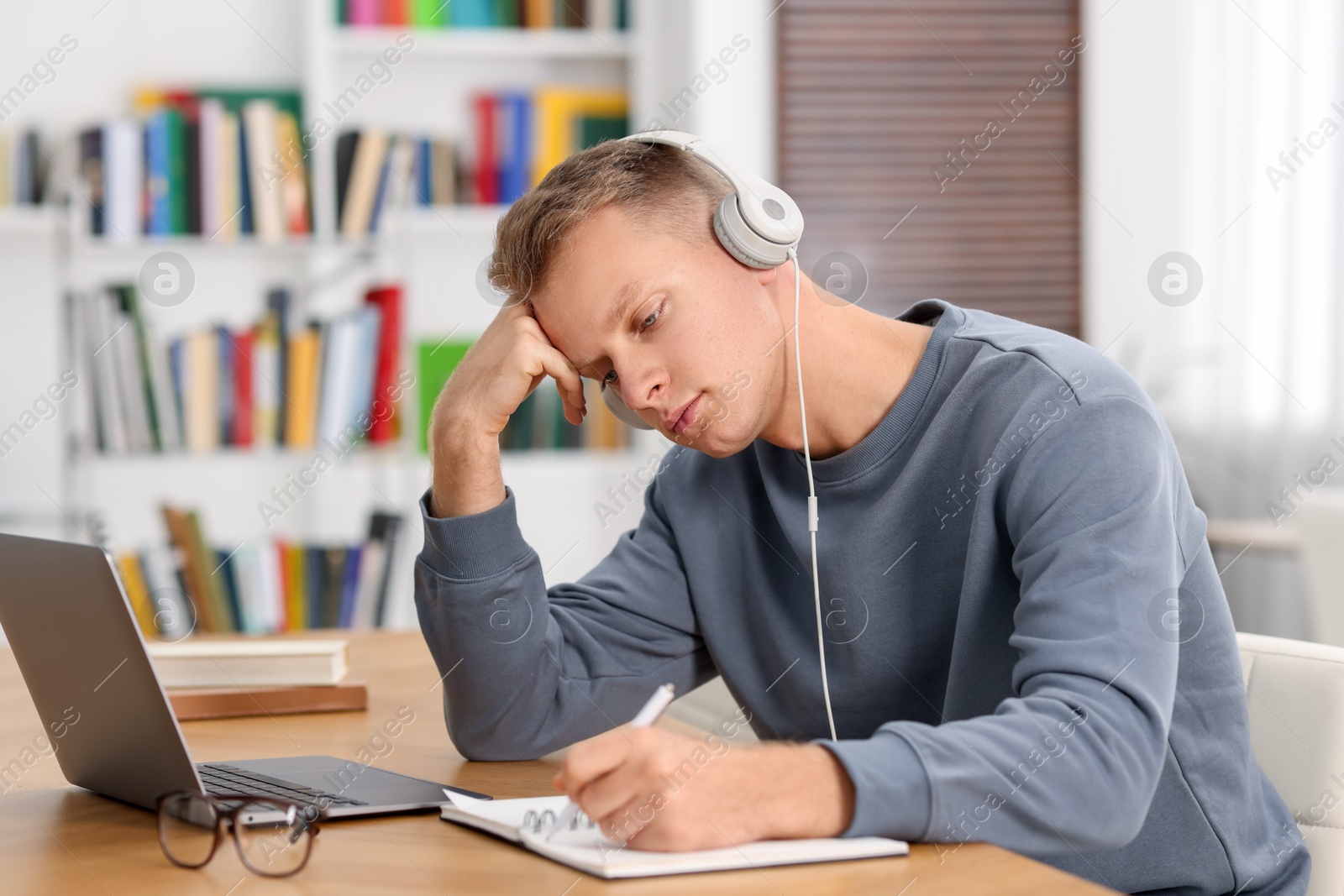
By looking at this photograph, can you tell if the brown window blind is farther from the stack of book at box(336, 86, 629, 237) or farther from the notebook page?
the notebook page

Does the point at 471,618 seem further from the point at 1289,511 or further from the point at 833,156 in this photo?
the point at 833,156

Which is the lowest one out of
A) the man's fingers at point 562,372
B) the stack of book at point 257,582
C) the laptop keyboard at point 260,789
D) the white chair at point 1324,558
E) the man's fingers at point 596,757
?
the stack of book at point 257,582

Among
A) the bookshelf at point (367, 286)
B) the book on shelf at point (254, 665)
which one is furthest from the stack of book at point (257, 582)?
the book on shelf at point (254, 665)

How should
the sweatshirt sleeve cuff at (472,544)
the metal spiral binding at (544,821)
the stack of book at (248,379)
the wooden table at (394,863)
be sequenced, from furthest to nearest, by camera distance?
the stack of book at (248,379), the sweatshirt sleeve cuff at (472,544), the metal spiral binding at (544,821), the wooden table at (394,863)

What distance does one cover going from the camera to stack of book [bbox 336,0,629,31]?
312 centimetres

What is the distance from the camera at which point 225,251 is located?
310cm

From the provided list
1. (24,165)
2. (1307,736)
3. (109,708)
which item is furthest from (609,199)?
(24,165)

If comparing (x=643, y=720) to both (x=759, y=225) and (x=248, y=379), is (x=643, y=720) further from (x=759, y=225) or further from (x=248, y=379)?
(x=248, y=379)

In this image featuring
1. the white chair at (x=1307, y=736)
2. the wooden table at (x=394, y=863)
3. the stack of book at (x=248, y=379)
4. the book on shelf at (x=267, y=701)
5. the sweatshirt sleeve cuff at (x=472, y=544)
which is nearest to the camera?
the wooden table at (x=394, y=863)

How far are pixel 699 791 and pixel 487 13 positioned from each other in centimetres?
279

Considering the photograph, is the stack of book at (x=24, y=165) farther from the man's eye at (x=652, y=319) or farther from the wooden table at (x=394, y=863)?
the man's eye at (x=652, y=319)

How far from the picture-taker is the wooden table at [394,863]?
716mm

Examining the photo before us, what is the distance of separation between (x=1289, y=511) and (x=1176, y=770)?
73.1 inches

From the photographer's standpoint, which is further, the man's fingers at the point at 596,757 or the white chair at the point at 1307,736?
the white chair at the point at 1307,736
